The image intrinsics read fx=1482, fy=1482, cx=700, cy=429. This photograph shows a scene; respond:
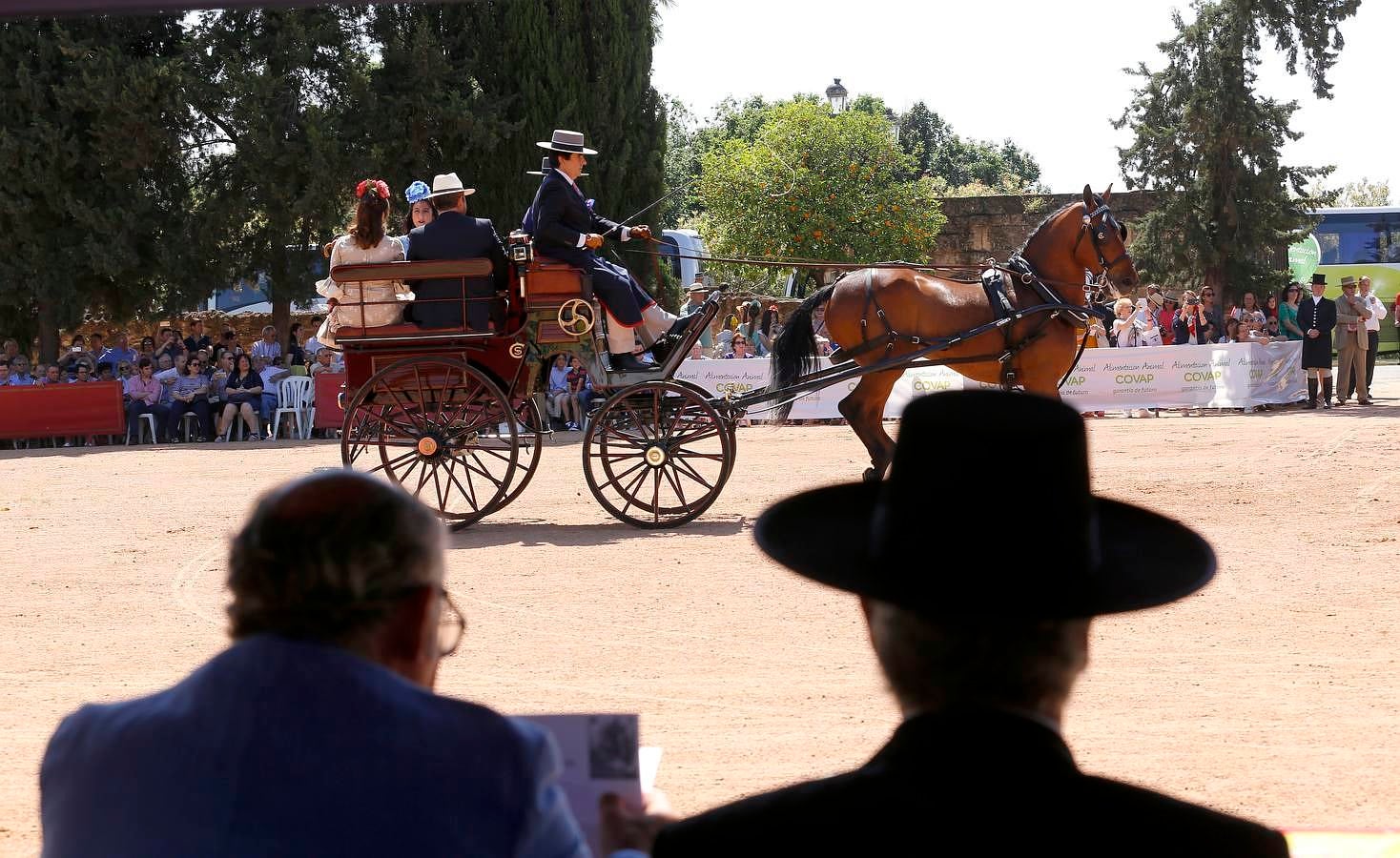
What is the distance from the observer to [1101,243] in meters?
12.6

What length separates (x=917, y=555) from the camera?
5.63 feet

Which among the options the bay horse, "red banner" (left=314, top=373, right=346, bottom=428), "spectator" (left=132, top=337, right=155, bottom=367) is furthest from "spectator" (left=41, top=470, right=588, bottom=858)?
"spectator" (left=132, top=337, right=155, bottom=367)

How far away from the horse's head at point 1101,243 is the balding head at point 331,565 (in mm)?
11192

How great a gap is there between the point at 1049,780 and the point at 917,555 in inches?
11.5

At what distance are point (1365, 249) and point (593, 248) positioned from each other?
100 ft

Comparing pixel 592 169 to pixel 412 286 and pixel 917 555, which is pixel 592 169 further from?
pixel 917 555

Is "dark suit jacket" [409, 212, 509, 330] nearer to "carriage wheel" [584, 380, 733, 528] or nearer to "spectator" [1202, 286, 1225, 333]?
"carriage wheel" [584, 380, 733, 528]

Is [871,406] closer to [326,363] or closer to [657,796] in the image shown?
[657,796]

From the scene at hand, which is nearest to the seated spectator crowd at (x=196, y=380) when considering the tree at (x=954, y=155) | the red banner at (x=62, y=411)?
the red banner at (x=62, y=411)

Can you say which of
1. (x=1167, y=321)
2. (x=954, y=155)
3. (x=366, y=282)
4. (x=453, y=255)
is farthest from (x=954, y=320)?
(x=954, y=155)

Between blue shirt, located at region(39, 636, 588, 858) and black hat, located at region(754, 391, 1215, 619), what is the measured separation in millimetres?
590

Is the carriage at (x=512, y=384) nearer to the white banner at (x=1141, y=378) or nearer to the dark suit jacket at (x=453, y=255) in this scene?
the dark suit jacket at (x=453, y=255)

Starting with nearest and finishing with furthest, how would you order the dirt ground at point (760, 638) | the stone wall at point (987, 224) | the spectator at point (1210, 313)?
the dirt ground at point (760, 638)
the spectator at point (1210, 313)
the stone wall at point (987, 224)

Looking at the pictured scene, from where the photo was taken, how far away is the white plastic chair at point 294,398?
2183 centimetres
